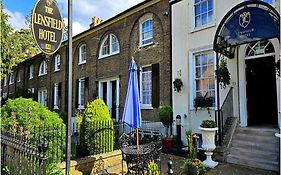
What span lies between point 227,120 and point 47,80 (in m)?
19.5

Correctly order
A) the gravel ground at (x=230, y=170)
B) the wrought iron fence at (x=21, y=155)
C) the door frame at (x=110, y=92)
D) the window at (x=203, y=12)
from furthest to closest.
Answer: the door frame at (x=110, y=92), the window at (x=203, y=12), the gravel ground at (x=230, y=170), the wrought iron fence at (x=21, y=155)

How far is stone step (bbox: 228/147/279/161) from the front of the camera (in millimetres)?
6699

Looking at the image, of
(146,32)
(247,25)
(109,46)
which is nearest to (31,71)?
(109,46)

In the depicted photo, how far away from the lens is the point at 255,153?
703cm

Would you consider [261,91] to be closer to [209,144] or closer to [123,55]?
[209,144]

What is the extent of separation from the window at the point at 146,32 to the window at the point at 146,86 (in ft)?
5.02

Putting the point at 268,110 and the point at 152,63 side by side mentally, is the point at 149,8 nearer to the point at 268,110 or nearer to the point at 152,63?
the point at 152,63

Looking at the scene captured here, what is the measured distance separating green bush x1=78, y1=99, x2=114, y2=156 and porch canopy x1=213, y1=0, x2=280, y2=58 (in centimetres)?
450

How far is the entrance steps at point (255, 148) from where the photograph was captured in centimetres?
671

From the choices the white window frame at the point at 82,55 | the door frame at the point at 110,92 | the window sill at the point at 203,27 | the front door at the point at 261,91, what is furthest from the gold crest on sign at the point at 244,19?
the white window frame at the point at 82,55

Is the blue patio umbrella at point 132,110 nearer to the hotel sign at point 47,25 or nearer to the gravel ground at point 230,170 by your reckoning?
the gravel ground at point 230,170

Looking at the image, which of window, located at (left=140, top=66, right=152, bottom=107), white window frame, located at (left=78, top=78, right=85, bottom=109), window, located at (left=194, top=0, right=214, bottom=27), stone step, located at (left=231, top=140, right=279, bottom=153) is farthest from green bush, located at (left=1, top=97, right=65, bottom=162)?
white window frame, located at (left=78, top=78, right=85, bottom=109)

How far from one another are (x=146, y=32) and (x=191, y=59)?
4022 mm

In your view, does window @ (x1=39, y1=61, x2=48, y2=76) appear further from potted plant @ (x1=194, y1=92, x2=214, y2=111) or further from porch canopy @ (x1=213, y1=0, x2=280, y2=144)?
porch canopy @ (x1=213, y1=0, x2=280, y2=144)
